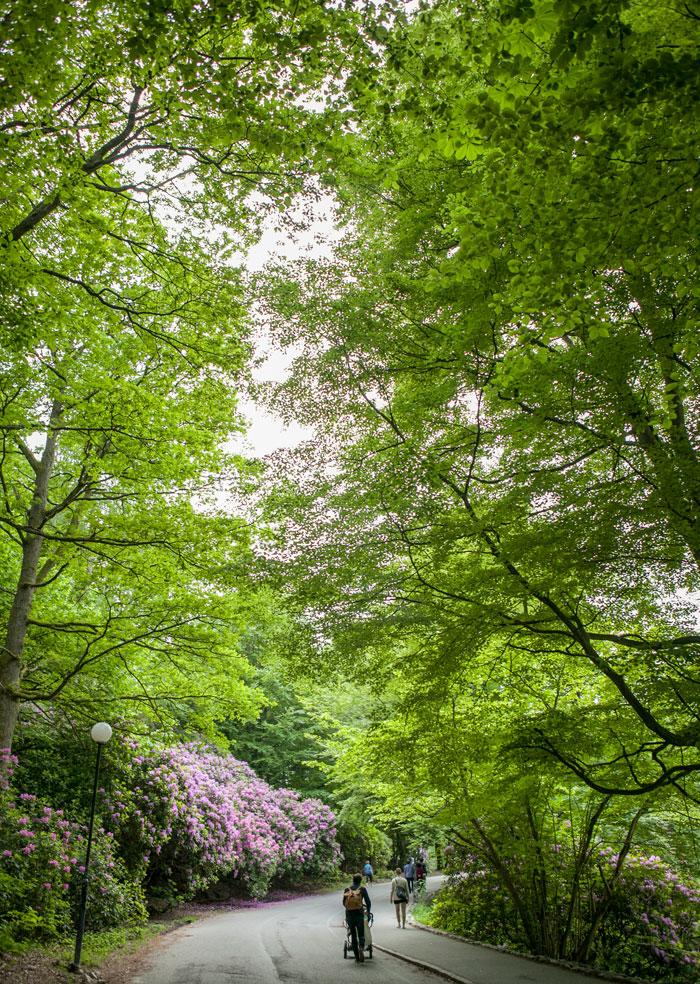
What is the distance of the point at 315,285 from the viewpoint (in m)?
7.48

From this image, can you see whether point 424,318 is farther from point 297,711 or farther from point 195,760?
point 297,711

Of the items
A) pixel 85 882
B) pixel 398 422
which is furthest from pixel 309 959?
pixel 398 422

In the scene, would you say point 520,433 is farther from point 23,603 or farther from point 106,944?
point 106,944

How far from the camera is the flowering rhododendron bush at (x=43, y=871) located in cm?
764

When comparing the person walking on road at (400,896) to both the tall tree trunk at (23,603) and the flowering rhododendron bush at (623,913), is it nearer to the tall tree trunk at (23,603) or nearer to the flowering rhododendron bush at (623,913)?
the flowering rhododendron bush at (623,913)

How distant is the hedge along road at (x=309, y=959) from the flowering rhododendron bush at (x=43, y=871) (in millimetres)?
1342

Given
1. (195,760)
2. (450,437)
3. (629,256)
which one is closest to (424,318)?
(450,437)

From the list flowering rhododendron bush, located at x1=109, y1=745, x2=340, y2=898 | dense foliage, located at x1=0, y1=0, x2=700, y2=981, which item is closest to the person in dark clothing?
dense foliage, located at x1=0, y1=0, x2=700, y2=981

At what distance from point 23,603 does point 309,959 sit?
23.4 ft

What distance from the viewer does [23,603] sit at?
9.66 metres

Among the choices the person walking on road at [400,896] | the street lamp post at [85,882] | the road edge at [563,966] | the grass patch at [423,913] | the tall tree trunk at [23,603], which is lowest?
the grass patch at [423,913]

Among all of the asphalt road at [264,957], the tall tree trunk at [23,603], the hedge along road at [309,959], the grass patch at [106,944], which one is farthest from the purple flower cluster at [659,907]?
the tall tree trunk at [23,603]

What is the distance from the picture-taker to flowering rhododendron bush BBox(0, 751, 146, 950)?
7.64 metres

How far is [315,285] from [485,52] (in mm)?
4516
